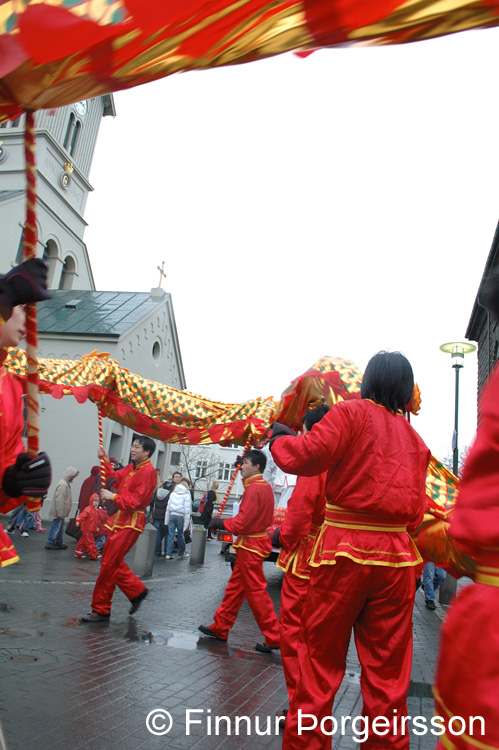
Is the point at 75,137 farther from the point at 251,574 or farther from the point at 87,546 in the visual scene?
the point at 251,574

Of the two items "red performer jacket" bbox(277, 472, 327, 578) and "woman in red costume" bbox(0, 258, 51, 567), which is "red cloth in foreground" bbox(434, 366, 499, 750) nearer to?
"woman in red costume" bbox(0, 258, 51, 567)

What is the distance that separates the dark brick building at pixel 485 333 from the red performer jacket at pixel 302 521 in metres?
19.0

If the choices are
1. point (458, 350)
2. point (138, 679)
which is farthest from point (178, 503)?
point (138, 679)

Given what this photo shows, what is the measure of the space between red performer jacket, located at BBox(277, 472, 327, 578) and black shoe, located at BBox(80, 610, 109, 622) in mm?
2888

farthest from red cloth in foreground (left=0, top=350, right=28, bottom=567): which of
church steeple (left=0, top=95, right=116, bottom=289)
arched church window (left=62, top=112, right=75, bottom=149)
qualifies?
arched church window (left=62, top=112, right=75, bottom=149)

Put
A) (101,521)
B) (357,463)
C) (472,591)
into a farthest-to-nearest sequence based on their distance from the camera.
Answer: (101,521) < (357,463) < (472,591)

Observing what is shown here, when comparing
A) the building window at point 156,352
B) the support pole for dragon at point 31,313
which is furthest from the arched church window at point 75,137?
the support pole for dragon at point 31,313

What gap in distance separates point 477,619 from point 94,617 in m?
5.82

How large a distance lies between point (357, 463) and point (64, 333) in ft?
74.4

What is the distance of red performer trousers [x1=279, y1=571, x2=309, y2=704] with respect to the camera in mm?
4023

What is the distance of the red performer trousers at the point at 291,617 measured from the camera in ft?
13.2

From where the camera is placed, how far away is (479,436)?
57.1 inches

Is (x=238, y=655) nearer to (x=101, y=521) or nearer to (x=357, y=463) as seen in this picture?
(x=357, y=463)

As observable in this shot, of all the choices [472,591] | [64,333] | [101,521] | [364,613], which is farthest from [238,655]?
[64,333]
